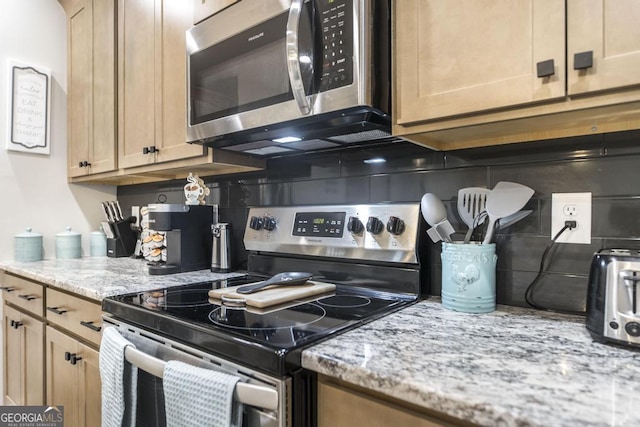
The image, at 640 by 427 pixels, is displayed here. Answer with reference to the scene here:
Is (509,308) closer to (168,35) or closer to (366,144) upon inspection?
(366,144)

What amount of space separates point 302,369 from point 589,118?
0.82 metres

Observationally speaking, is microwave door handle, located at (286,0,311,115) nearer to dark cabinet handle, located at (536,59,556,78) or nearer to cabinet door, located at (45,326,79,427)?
dark cabinet handle, located at (536,59,556,78)

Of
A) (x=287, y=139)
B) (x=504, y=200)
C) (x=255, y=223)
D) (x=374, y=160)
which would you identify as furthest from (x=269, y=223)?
(x=504, y=200)

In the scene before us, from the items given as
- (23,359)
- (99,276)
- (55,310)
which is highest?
(99,276)

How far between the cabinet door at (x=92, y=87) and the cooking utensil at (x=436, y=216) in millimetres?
1604

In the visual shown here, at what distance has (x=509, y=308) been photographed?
102cm

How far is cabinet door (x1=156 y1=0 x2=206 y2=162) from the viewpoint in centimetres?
151

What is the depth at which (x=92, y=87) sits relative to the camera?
208cm

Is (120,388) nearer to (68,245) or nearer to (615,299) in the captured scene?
(615,299)

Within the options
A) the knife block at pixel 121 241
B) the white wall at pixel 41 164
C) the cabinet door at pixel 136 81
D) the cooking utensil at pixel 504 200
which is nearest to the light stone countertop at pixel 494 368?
the cooking utensil at pixel 504 200

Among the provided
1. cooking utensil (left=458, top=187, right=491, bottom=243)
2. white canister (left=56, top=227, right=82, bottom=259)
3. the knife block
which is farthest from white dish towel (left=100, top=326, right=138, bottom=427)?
white canister (left=56, top=227, right=82, bottom=259)

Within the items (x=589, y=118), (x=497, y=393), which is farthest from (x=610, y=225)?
(x=497, y=393)

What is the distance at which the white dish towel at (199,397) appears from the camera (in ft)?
2.36

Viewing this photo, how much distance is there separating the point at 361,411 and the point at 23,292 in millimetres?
1844
